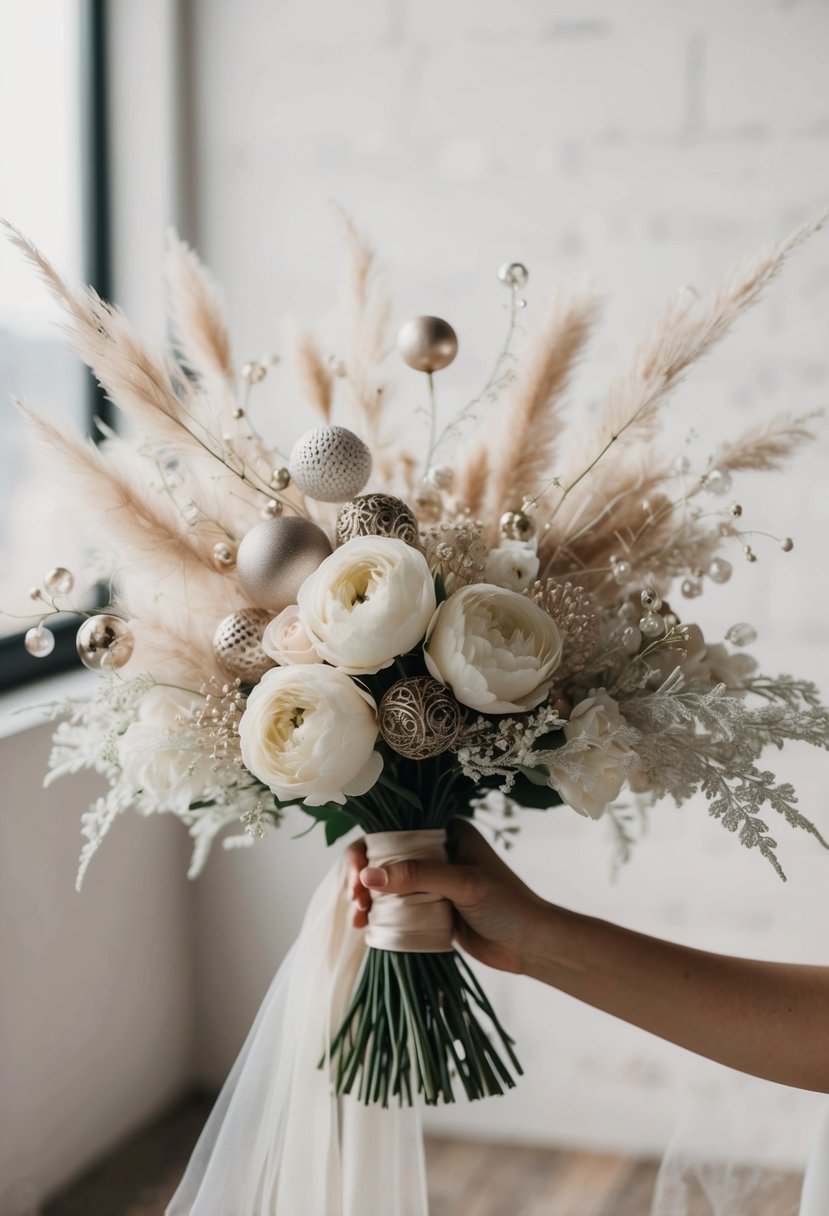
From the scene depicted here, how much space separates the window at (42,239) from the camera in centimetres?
156

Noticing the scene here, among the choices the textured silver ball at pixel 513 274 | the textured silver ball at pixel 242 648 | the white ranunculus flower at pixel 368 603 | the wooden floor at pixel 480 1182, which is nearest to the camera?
the white ranunculus flower at pixel 368 603

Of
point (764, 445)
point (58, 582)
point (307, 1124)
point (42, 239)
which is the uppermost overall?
point (42, 239)

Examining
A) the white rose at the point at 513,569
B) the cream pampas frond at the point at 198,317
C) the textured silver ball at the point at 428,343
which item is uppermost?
the cream pampas frond at the point at 198,317

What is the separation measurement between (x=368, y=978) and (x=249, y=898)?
84 cm

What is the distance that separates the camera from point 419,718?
829 millimetres

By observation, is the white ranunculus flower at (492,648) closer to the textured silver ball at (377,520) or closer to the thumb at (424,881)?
the textured silver ball at (377,520)

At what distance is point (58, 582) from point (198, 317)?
11.4 inches

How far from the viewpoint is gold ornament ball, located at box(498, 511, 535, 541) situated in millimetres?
967

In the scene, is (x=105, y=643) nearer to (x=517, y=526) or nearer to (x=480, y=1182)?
(x=517, y=526)

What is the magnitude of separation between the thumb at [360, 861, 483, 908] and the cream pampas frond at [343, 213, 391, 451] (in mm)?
389

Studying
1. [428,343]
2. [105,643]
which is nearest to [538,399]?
[428,343]

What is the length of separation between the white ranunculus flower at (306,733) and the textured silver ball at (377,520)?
0.40 feet

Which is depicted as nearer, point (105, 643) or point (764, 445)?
point (105, 643)

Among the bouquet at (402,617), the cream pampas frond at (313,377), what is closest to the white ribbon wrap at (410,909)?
the bouquet at (402,617)
